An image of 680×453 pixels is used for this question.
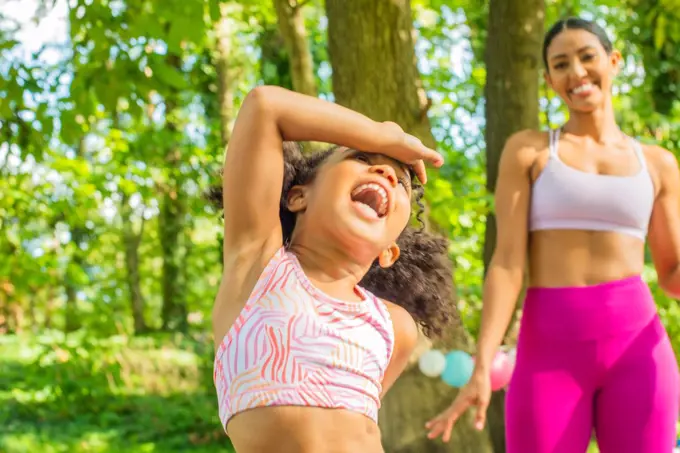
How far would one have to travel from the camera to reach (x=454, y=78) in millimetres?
9359

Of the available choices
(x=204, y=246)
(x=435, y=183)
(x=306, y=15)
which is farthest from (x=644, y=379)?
(x=204, y=246)

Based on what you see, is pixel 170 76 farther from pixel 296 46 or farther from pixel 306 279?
pixel 306 279

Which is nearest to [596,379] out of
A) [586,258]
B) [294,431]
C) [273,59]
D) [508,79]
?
[586,258]

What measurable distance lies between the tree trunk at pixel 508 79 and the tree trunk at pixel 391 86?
0.68 meters

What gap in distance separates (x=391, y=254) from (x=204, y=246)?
12.2 metres

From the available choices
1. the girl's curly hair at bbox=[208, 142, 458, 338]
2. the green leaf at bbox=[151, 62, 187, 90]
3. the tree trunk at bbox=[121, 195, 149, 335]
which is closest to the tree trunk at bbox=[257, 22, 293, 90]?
the tree trunk at bbox=[121, 195, 149, 335]

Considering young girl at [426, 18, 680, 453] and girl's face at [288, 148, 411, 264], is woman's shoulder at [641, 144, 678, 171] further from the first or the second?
girl's face at [288, 148, 411, 264]

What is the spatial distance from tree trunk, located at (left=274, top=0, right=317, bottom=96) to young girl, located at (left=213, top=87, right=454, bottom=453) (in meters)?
3.10

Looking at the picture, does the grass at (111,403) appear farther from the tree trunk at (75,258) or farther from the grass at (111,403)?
the tree trunk at (75,258)

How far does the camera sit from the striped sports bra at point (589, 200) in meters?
2.37

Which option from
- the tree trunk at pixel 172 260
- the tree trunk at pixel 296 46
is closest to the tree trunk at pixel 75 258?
the tree trunk at pixel 172 260

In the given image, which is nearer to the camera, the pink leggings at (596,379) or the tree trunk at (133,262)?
the pink leggings at (596,379)

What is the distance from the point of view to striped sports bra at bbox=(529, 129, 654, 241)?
7.78ft

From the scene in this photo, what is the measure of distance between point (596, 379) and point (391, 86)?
2101 millimetres
